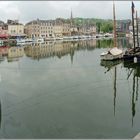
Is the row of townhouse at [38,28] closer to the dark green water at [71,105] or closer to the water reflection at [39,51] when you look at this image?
the water reflection at [39,51]

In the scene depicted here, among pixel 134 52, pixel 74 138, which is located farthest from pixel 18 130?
pixel 134 52

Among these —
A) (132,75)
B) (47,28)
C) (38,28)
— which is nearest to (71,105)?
(132,75)

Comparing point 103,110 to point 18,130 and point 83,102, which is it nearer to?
point 83,102

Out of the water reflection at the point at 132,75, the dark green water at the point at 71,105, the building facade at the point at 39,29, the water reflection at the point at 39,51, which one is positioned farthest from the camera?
the building facade at the point at 39,29

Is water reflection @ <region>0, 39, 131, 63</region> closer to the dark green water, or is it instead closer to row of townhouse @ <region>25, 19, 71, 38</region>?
the dark green water

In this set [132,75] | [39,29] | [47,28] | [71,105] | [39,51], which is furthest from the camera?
[47,28]

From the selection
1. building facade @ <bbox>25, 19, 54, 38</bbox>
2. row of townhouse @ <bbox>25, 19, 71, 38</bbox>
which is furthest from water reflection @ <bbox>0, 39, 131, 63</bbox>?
row of townhouse @ <bbox>25, 19, 71, 38</bbox>

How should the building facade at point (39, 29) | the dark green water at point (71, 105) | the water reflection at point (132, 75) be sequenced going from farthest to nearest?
1. the building facade at point (39, 29)
2. the water reflection at point (132, 75)
3. the dark green water at point (71, 105)

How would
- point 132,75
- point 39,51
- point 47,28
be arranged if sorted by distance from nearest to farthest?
point 132,75 < point 39,51 < point 47,28

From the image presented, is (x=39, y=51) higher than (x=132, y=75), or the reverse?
(x=39, y=51)

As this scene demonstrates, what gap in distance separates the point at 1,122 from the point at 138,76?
15798 mm

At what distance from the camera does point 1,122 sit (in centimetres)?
1681

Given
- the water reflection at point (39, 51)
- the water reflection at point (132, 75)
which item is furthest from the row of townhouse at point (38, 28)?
the water reflection at point (132, 75)

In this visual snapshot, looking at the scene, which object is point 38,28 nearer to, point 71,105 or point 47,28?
point 47,28
